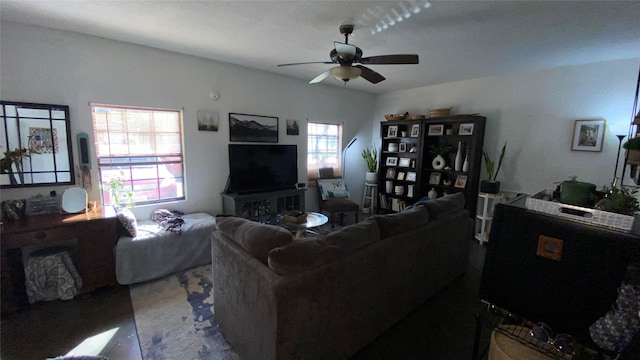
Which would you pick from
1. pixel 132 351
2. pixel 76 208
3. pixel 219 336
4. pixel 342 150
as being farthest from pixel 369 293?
pixel 342 150

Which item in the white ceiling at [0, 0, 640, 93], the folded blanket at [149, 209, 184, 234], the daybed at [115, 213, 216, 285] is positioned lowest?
the daybed at [115, 213, 216, 285]

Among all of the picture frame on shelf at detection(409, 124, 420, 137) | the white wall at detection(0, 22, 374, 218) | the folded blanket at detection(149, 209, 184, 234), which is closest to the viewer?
the white wall at detection(0, 22, 374, 218)

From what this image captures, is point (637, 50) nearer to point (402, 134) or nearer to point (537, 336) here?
point (402, 134)

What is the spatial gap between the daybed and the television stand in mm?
458

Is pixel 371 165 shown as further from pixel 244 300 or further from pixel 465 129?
pixel 244 300

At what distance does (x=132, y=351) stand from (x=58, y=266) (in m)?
1.18

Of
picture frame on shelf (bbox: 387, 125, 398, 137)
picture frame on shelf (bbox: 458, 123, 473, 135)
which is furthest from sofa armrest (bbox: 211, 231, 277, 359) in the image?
picture frame on shelf (bbox: 387, 125, 398, 137)

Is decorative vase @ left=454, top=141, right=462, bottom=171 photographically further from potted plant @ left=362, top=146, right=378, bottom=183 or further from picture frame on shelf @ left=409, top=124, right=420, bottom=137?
potted plant @ left=362, top=146, right=378, bottom=183

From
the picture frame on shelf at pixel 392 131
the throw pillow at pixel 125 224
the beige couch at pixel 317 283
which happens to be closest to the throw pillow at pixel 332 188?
the picture frame on shelf at pixel 392 131

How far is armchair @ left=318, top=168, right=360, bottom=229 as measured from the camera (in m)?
4.26

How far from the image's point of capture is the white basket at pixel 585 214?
80 centimetres

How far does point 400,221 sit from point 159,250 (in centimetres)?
240

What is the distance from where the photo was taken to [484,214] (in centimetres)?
376

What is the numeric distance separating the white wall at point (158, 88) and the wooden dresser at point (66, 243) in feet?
1.88
